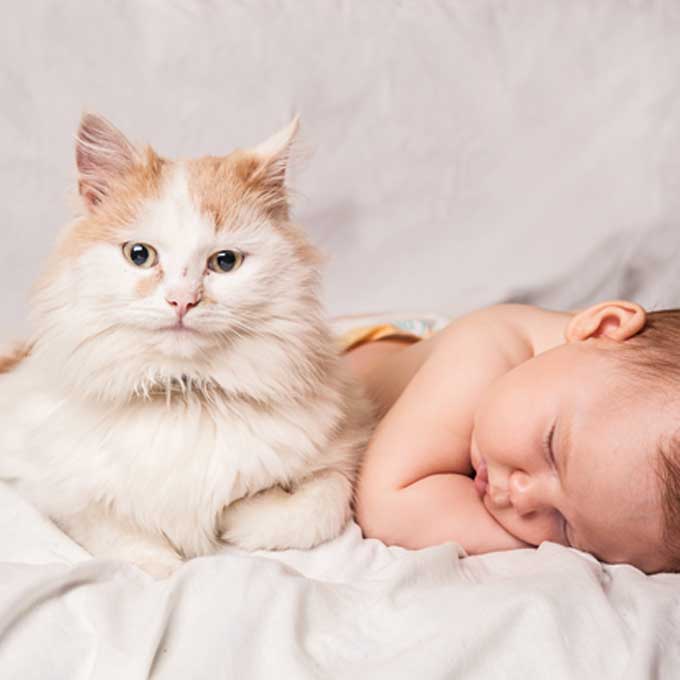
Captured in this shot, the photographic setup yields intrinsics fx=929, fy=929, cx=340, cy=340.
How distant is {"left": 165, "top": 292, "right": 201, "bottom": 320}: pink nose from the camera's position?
1.14m

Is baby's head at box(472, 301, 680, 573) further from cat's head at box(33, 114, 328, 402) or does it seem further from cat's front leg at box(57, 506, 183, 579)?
cat's front leg at box(57, 506, 183, 579)

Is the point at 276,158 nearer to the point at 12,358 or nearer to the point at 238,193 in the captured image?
the point at 238,193

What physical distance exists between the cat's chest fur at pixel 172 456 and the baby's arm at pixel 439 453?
0.15 m

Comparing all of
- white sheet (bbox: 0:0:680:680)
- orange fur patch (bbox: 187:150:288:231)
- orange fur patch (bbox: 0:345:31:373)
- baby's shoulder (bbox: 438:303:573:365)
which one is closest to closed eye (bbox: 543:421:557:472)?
baby's shoulder (bbox: 438:303:573:365)

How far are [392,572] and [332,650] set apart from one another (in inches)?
6.9

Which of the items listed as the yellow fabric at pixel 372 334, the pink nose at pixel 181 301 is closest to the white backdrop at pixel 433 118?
the yellow fabric at pixel 372 334

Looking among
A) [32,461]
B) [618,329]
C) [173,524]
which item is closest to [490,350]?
[618,329]

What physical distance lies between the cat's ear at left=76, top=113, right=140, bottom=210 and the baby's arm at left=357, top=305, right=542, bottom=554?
57 cm

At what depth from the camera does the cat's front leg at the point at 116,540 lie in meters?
1.24

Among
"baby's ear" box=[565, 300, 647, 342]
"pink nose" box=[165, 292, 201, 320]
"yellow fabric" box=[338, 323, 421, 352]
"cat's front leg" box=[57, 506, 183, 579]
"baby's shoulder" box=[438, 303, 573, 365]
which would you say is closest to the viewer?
"pink nose" box=[165, 292, 201, 320]

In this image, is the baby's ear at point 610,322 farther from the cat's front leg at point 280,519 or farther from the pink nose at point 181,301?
the pink nose at point 181,301

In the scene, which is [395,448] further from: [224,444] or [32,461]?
[32,461]

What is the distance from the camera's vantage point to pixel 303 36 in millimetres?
2111

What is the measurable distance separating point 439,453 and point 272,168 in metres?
0.52
